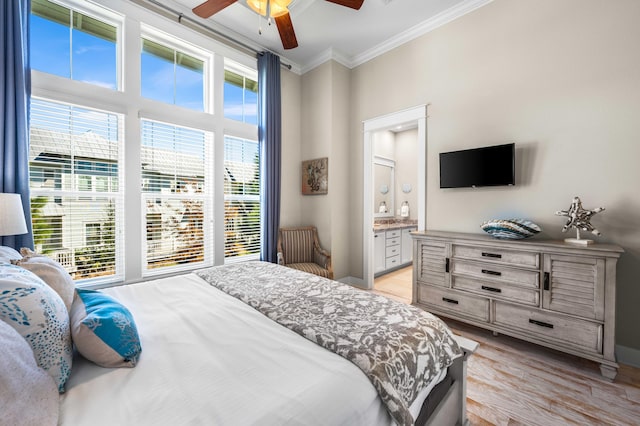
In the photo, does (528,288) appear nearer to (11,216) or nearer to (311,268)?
(311,268)

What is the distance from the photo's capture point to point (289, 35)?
2.35m

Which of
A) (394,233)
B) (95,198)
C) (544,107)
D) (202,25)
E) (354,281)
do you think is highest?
(202,25)

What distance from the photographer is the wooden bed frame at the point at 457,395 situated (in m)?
1.27

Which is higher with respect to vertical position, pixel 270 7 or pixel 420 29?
pixel 420 29

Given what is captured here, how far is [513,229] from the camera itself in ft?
7.62

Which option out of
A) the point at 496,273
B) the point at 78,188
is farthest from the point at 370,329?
the point at 78,188

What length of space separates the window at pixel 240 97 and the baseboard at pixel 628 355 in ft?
14.1

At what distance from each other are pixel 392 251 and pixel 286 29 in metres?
3.71

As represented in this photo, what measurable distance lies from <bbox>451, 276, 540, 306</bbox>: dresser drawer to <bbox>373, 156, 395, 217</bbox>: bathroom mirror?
9.35ft

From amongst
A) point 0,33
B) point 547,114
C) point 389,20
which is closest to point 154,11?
point 0,33

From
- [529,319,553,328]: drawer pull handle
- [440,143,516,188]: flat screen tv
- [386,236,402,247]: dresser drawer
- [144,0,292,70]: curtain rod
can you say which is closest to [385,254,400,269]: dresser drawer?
[386,236,402,247]: dresser drawer

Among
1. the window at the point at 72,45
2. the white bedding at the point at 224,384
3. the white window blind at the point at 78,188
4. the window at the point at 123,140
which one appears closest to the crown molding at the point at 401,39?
the window at the point at 123,140

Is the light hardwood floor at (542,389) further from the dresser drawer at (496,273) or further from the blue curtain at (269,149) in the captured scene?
the blue curtain at (269,149)

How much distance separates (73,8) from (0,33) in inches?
30.0
